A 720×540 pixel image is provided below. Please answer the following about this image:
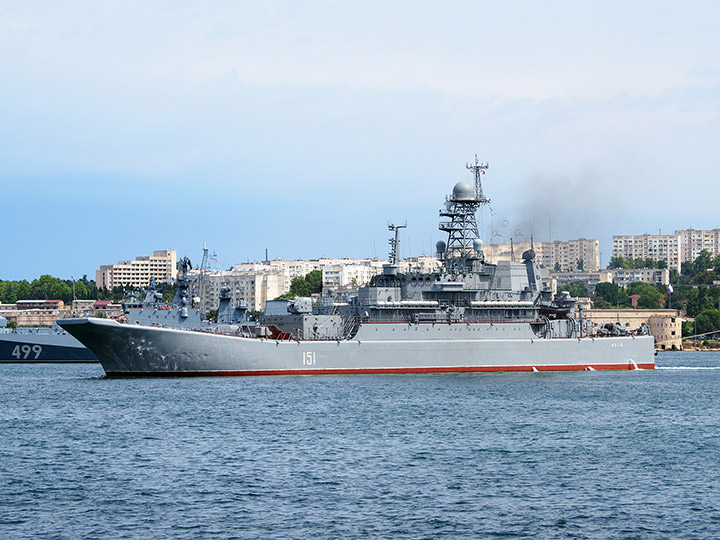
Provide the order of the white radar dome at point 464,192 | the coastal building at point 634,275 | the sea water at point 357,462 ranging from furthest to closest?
the coastal building at point 634,275 → the white radar dome at point 464,192 → the sea water at point 357,462

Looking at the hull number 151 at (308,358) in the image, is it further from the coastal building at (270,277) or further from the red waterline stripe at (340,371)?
the coastal building at (270,277)

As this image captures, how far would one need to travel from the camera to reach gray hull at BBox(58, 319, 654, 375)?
133 ft

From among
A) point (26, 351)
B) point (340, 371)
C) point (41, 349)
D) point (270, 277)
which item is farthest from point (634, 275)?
point (340, 371)

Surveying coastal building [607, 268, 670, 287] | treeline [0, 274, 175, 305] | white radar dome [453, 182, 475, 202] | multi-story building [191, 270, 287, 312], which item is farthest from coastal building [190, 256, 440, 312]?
white radar dome [453, 182, 475, 202]

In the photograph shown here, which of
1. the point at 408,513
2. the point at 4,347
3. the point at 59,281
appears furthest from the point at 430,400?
the point at 59,281

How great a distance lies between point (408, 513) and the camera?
18.1 m

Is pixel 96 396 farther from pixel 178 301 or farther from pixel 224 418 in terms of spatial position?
pixel 178 301

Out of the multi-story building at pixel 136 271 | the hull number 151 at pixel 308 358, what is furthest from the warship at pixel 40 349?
the multi-story building at pixel 136 271

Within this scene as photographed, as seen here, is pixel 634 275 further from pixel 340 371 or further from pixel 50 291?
pixel 340 371

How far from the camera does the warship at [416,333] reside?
134ft

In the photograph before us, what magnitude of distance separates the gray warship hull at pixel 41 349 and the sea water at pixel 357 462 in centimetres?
2544

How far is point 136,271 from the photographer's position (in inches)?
7333

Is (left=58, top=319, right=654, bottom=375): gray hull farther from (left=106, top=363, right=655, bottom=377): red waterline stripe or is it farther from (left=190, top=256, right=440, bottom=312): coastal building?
(left=190, top=256, right=440, bottom=312): coastal building

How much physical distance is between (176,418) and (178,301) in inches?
1038
